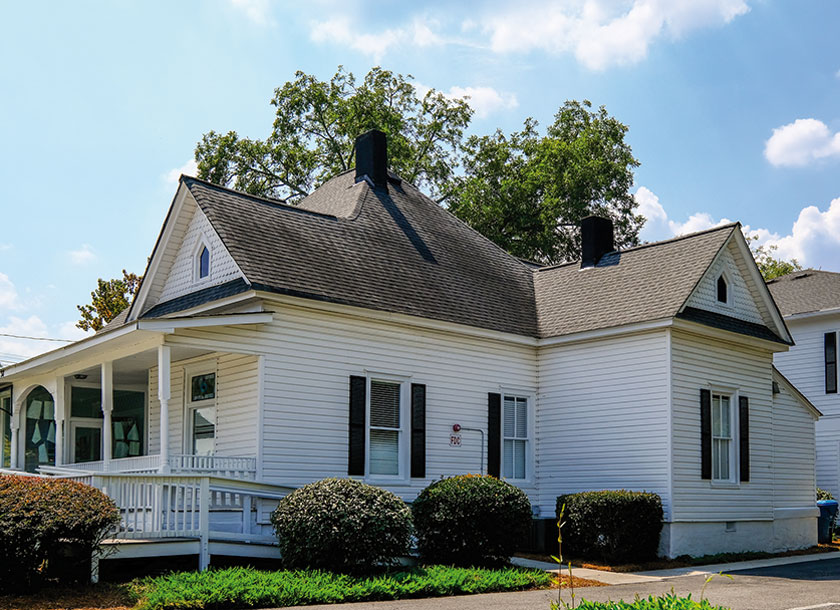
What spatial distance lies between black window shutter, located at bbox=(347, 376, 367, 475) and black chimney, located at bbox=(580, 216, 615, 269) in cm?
767

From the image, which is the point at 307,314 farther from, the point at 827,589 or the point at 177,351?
the point at 827,589

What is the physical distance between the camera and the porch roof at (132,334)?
560 inches

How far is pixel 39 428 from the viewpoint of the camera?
21859mm

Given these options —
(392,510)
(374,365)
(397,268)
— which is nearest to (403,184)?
(397,268)

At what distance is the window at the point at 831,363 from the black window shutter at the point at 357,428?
15863mm

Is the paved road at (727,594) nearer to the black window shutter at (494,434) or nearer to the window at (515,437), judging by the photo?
the black window shutter at (494,434)

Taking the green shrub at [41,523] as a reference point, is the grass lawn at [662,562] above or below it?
below

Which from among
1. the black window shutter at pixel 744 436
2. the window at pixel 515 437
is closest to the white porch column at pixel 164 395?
the window at pixel 515 437

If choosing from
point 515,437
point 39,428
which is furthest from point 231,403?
point 39,428

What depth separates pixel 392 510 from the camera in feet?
44.9

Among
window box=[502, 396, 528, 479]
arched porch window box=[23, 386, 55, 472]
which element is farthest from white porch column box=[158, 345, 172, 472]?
arched porch window box=[23, 386, 55, 472]

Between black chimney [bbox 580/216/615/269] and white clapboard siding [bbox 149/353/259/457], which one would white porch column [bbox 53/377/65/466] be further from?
black chimney [bbox 580/216/615/269]

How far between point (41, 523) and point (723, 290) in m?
14.5

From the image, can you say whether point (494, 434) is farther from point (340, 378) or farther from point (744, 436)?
point (744, 436)
